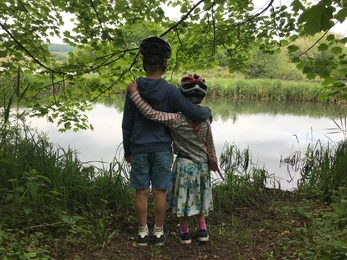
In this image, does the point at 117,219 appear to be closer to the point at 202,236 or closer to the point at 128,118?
the point at 202,236

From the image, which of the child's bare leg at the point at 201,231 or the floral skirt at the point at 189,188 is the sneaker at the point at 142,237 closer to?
the floral skirt at the point at 189,188

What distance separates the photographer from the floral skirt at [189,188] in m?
1.93

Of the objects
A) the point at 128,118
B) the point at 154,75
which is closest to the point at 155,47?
the point at 154,75

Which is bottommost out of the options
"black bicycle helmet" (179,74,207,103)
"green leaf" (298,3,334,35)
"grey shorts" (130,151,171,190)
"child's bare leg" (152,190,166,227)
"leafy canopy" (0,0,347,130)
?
"child's bare leg" (152,190,166,227)

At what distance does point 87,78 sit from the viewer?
11.1ft

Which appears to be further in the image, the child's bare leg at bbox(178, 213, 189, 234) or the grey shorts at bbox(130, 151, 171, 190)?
the child's bare leg at bbox(178, 213, 189, 234)

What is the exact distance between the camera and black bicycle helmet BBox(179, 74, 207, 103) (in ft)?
6.23

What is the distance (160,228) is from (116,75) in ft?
6.41

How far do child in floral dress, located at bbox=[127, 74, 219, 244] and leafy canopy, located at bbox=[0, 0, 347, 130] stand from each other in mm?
952

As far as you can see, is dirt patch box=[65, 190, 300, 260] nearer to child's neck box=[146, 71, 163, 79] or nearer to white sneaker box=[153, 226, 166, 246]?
white sneaker box=[153, 226, 166, 246]

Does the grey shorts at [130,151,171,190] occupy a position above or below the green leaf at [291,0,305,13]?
below

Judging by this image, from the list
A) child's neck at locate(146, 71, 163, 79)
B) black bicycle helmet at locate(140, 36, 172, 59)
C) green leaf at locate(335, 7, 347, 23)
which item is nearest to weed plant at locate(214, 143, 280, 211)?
child's neck at locate(146, 71, 163, 79)

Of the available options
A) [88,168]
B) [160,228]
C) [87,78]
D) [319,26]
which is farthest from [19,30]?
[319,26]

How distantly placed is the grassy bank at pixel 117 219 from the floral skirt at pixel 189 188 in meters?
0.27
